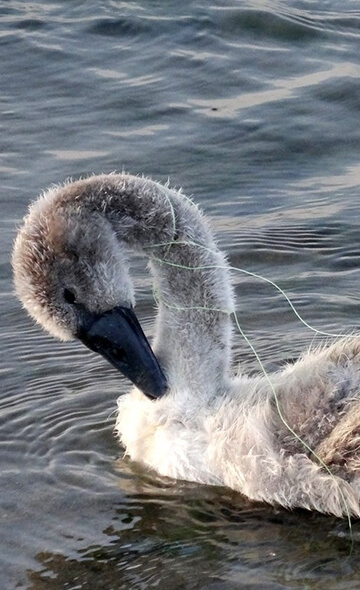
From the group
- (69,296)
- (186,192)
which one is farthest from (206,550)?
(186,192)

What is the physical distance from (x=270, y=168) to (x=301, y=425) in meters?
4.29

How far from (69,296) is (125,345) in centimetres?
38

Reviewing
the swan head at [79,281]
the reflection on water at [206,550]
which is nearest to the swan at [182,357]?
the swan head at [79,281]

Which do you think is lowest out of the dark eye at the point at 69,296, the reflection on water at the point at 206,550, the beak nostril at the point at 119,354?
the reflection on water at the point at 206,550

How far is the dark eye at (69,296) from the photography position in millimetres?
6328

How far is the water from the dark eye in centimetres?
88

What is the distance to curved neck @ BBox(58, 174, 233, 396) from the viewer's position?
6637 millimetres

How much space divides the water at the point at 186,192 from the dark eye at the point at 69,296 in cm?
88

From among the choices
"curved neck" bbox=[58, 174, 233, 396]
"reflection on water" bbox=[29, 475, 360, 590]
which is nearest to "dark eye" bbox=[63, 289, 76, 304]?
"curved neck" bbox=[58, 174, 233, 396]

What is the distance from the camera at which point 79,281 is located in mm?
6332

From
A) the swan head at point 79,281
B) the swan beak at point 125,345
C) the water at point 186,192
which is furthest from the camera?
the swan beak at point 125,345

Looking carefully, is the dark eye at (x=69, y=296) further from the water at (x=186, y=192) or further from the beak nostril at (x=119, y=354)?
the water at (x=186, y=192)

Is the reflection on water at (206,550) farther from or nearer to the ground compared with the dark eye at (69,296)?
nearer to the ground

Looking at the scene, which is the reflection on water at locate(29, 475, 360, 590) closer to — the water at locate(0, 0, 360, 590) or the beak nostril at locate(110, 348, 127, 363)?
the water at locate(0, 0, 360, 590)
